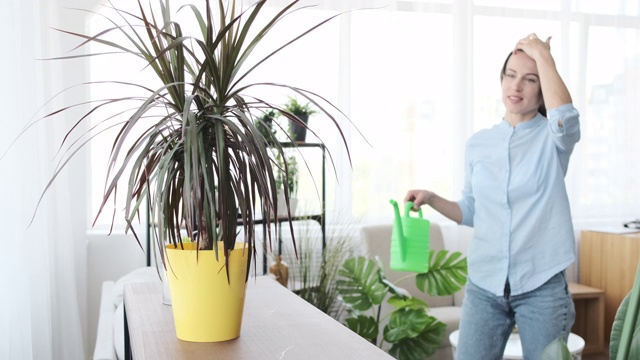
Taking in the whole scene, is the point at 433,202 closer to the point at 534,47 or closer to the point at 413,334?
the point at 534,47

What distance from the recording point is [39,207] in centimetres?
302

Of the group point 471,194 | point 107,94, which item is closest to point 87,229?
point 107,94

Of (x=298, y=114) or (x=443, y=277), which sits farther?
(x=298, y=114)

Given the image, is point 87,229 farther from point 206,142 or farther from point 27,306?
point 206,142

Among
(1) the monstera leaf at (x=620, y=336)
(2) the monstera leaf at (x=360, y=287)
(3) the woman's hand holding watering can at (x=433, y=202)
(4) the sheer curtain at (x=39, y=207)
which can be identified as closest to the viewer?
(1) the monstera leaf at (x=620, y=336)

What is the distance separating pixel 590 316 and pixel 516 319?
Result: 8.35ft

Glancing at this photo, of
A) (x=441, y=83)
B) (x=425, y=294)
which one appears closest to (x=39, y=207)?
(x=425, y=294)

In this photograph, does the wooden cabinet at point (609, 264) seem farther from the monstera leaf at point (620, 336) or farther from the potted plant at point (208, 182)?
the potted plant at point (208, 182)

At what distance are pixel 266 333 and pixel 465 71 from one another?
3.57 metres

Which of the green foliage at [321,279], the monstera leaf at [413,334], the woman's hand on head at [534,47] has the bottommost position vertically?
the monstera leaf at [413,334]

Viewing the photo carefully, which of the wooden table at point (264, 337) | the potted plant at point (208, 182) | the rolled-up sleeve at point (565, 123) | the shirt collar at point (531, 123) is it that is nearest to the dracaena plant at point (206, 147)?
the potted plant at point (208, 182)

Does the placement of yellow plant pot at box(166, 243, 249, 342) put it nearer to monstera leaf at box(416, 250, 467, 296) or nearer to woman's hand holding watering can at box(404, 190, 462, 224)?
woman's hand holding watering can at box(404, 190, 462, 224)

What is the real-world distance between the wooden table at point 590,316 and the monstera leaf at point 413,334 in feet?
4.47

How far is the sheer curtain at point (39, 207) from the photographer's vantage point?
2654 millimetres
